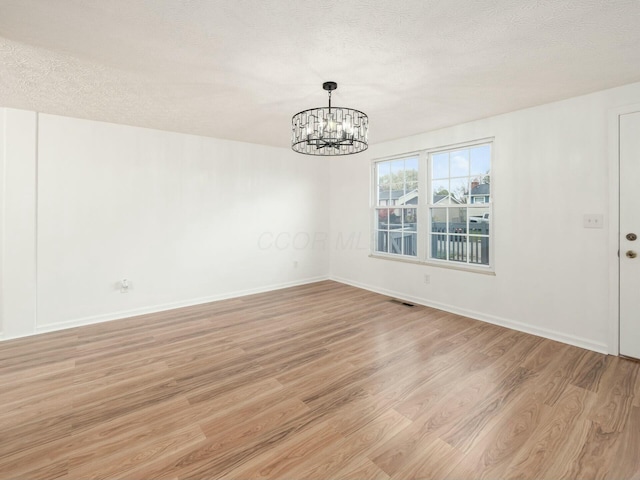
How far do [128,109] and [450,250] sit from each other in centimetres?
444

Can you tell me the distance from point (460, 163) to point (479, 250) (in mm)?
1211

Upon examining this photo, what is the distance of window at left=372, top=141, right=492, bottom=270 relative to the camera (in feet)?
12.8

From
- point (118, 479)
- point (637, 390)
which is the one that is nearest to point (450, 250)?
point (637, 390)

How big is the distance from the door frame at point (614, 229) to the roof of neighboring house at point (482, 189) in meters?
1.14

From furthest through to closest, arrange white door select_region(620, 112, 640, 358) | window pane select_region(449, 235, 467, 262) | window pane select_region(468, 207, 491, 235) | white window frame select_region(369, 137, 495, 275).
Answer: window pane select_region(449, 235, 467, 262), window pane select_region(468, 207, 491, 235), white window frame select_region(369, 137, 495, 275), white door select_region(620, 112, 640, 358)

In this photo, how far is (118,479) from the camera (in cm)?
153

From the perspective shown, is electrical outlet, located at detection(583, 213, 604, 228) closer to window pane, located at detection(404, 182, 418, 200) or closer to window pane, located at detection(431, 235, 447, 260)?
window pane, located at detection(431, 235, 447, 260)

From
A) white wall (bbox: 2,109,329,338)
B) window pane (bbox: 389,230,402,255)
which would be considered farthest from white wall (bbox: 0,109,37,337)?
window pane (bbox: 389,230,402,255)

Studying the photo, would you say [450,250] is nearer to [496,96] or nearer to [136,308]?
[496,96]

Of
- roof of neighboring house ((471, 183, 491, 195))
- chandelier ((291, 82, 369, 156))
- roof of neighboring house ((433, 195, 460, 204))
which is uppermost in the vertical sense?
chandelier ((291, 82, 369, 156))

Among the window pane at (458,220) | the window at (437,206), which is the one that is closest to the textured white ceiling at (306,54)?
the window at (437,206)

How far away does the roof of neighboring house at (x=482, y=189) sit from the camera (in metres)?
3.79

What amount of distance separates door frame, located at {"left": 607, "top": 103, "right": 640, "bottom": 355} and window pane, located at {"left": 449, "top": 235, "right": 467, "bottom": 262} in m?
1.48

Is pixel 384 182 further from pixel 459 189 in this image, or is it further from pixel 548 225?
pixel 548 225
